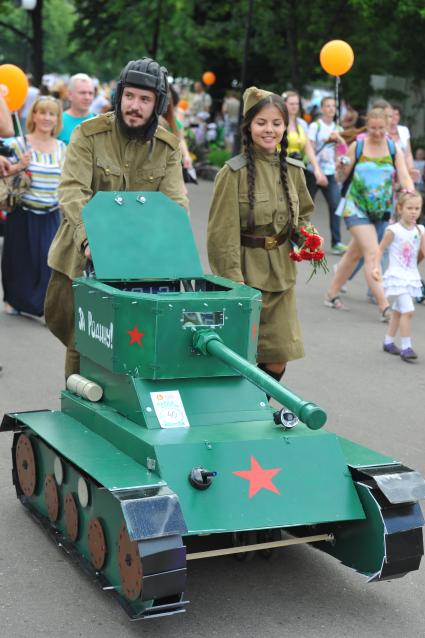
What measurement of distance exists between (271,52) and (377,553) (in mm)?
27864

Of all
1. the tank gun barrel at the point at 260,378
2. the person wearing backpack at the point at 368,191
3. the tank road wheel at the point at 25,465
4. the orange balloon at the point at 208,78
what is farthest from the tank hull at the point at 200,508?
the orange balloon at the point at 208,78

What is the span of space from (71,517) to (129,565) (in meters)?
0.72

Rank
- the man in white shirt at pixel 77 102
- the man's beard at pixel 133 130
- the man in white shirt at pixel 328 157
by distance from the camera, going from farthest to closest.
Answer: the man in white shirt at pixel 328 157 → the man in white shirt at pixel 77 102 → the man's beard at pixel 133 130

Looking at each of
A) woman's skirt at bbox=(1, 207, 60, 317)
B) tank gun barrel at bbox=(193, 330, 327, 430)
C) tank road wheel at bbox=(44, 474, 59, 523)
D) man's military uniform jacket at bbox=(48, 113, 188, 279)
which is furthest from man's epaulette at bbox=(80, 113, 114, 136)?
woman's skirt at bbox=(1, 207, 60, 317)

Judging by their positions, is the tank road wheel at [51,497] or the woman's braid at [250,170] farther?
the woman's braid at [250,170]

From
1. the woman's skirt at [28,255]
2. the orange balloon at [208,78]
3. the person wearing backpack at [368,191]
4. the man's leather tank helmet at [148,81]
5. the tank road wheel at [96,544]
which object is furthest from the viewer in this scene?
the orange balloon at [208,78]

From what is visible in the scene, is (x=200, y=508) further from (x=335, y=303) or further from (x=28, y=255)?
(x=335, y=303)

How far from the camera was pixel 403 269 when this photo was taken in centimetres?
986

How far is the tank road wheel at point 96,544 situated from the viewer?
4539 millimetres

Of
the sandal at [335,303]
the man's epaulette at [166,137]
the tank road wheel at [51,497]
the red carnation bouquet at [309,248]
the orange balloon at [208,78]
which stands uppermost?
the man's epaulette at [166,137]

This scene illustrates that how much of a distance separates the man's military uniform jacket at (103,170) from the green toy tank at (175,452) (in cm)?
41

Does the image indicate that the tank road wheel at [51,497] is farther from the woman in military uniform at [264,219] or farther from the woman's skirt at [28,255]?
the woman's skirt at [28,255]

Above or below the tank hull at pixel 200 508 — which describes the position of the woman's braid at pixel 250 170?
above

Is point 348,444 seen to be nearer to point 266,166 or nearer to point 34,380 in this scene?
point 266,166
